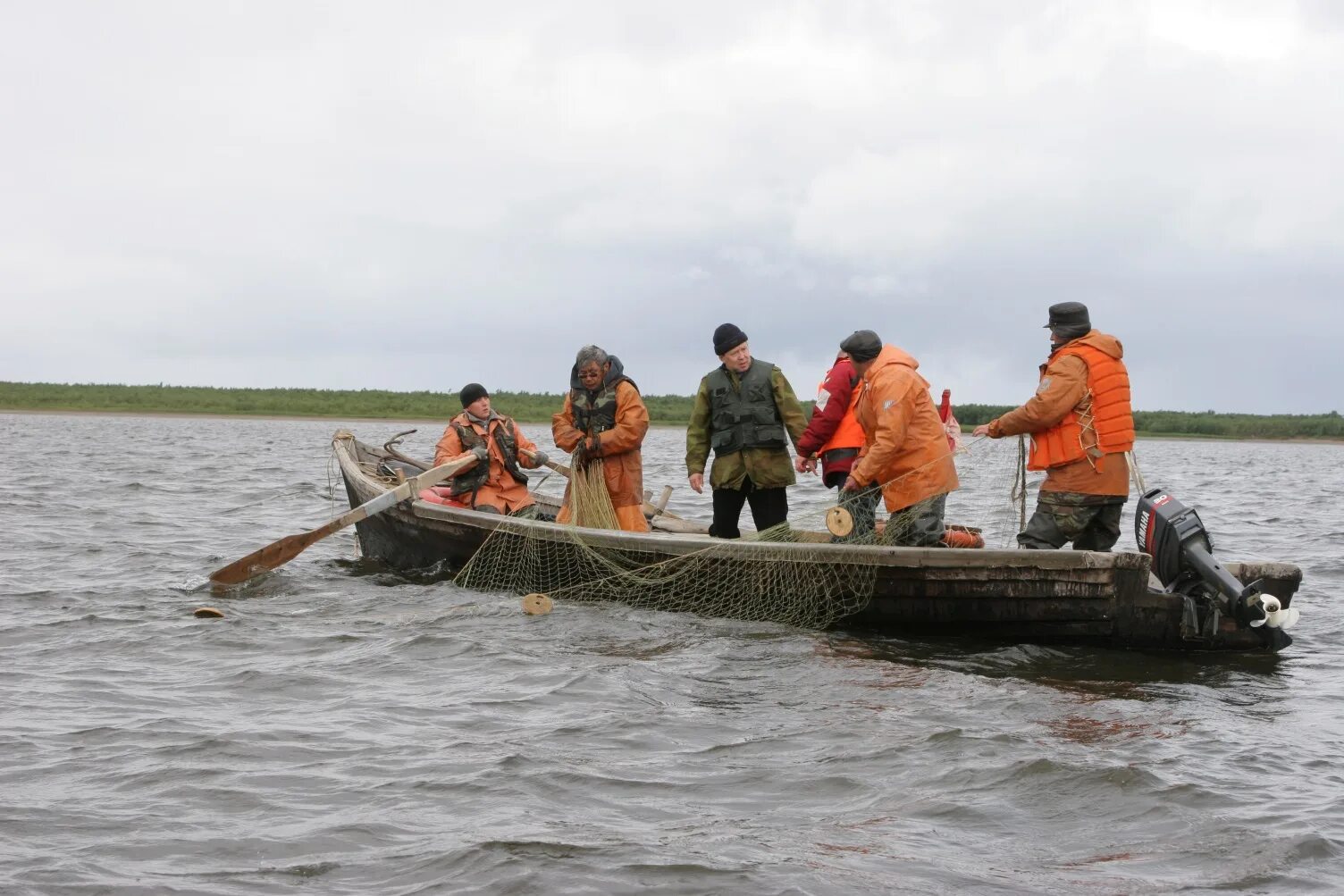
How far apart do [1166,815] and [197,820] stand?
3.65 meters

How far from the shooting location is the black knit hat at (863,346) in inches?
324

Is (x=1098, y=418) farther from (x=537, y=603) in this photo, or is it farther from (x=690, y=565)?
(x=537, y=603)

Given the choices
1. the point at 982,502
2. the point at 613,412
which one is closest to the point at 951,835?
the point at 613,412

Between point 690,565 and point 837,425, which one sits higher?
point 837,425

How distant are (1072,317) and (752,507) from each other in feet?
8.77

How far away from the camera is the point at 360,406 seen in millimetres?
58938

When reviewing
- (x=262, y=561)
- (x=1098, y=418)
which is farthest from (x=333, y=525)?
(x=1098, y=418)

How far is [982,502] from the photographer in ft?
71.1

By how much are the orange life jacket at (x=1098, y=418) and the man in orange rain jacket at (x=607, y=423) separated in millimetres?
3183

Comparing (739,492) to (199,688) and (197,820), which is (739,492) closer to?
(199,688)

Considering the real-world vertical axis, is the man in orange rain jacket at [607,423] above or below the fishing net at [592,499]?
above

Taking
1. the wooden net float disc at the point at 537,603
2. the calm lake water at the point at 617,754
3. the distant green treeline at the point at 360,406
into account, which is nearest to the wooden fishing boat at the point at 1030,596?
the calm lake water at the point at 617,754

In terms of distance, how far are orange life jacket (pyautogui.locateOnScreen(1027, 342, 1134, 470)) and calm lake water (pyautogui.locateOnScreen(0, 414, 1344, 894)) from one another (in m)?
1.20

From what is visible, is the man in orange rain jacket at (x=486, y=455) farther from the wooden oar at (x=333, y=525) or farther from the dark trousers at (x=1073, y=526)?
the dark trousers at (x=1073, y=526)
